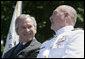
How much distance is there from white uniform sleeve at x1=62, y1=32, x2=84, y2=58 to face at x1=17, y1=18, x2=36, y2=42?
146 centimetres

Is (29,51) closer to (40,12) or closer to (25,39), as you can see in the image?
(25,39)

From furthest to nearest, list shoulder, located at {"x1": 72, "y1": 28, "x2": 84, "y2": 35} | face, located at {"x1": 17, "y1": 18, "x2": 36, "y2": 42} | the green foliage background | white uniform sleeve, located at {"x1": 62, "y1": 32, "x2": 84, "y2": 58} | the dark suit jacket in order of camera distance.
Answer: the green foliage background, face, located at {"x1": 17, "y1": 18, "x2": 36, "y2": 42}, the dark suit jacket, shoulder, located at {"x1": 72, "y1": 28, "x2": 84, "y2": 35}, white uniform sleeve, located at {"x1": 62, "y1": 32, "x2": 84, "y2": 58}

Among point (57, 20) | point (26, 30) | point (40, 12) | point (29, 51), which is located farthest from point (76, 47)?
point (40, 12)

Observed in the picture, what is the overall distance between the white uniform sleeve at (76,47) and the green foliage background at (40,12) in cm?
959

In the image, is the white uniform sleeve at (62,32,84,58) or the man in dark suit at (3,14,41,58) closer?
the white uniform sleeve at (62,32,84,58)

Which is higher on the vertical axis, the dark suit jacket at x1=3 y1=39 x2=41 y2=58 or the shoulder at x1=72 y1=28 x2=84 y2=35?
the shoulder at x1=72 y1=28 x2=84 y2=35

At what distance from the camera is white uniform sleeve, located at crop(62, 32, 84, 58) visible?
153 inches

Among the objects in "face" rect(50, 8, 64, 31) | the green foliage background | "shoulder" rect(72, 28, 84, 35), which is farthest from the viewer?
the green foliage background

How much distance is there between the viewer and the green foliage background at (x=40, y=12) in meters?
14.2

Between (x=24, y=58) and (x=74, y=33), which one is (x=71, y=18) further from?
(x=24, y=58)

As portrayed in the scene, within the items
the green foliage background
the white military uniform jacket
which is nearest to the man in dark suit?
the white military uniform jacket

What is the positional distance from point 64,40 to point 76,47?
280mm

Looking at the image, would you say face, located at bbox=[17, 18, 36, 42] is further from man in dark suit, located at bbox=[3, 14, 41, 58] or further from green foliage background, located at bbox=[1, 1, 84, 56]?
green foliage background, located at bbox=[1, 1, 84, 56]

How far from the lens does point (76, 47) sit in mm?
3922
